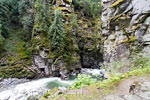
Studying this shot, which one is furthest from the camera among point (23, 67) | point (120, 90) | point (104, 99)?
point (23, 67)

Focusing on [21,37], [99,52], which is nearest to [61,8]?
[21,37]

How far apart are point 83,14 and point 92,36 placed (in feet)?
19.8

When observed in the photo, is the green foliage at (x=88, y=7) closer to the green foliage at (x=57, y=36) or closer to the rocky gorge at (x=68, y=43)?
the rocky gorge at (x=68, y=43)

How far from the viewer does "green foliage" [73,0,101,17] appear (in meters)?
21.2

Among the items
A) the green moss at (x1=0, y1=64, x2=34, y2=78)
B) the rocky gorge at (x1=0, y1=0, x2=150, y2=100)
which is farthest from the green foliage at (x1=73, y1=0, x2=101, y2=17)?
the green moss at (x1=0, y1=64, x2=34, y2=78)

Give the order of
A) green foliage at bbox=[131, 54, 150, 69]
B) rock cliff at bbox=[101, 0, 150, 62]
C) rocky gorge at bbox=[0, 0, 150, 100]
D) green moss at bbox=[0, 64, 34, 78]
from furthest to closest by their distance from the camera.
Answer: green moss at bbox=[0, 64, 34, 78] < rocky gorge at bbox=[0, 0, 150, 100] < rock cliff at bbox=[101, 0, 150, 62] < green foliage at bbox=[131, 54, 150, 69]

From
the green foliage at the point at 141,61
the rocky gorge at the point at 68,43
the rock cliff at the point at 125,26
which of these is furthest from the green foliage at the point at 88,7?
the green foliage at the point at 141,61

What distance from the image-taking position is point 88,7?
21844 mm

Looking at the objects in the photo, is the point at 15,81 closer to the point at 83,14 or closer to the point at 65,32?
the point at 65,32

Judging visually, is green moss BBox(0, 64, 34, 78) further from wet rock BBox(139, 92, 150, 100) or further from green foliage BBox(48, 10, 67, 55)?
wet rock BBox(139, 92, 150, 100)

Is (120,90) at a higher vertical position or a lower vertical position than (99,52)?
lower

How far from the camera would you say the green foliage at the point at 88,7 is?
21239mm

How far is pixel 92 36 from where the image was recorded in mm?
20250

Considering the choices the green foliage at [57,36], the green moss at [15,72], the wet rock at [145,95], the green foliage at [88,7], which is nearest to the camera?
the wet rock at [145,95]
